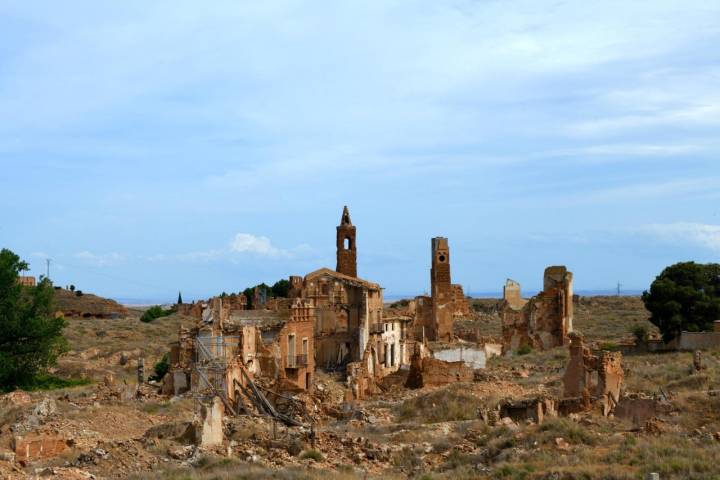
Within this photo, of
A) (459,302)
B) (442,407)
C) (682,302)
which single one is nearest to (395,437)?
(442,407)

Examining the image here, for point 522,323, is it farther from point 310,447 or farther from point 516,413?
point 310,447

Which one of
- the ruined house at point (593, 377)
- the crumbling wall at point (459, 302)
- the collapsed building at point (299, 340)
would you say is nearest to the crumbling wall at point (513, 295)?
the collapsed building at point (299, 340)

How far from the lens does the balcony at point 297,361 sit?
146ft

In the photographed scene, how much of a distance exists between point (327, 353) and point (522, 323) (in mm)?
14952

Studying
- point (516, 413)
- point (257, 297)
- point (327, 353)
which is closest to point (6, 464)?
point (516, 413)

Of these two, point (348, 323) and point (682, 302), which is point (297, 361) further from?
point (682, 302)

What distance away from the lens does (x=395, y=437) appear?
88.1 ft

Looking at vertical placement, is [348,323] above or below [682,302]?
below

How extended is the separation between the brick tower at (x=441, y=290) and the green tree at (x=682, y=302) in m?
14.4

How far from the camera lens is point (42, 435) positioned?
26047 millimetres

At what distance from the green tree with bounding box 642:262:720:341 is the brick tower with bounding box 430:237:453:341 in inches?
567

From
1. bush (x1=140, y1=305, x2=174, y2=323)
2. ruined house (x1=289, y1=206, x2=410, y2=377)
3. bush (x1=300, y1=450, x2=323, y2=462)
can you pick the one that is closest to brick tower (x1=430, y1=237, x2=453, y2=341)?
ruined house (x1=289, y1=206, x2=410, y2=377)

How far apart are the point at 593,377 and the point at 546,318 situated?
30.2 metres

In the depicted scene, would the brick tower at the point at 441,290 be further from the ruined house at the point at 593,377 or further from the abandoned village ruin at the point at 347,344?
the ruined house at the point at 593,377
